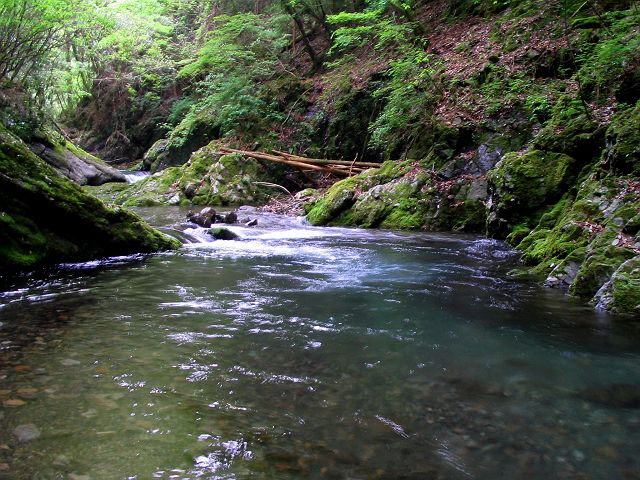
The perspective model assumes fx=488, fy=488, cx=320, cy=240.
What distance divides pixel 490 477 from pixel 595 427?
0.90m

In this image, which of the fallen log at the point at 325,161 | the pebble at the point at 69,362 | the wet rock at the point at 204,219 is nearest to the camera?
the pebble at the point at 69,362

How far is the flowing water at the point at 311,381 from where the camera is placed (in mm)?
2477

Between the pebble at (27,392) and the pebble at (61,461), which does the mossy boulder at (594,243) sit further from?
the pebble at (27,392)

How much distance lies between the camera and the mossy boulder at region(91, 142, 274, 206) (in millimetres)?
17953

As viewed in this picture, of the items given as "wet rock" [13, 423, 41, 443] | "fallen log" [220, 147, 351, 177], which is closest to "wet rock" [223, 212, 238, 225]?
"fallen log" [220, 147, 351, 177]

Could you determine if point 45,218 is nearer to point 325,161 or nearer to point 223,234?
point 223,234

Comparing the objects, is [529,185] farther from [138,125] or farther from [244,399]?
[138,125]

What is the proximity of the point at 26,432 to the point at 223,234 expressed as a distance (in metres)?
8.28

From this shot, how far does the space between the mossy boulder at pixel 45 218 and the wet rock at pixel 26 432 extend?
4.38 meters

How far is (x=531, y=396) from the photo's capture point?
323cm

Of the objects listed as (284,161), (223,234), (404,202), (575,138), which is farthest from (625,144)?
(284,161)

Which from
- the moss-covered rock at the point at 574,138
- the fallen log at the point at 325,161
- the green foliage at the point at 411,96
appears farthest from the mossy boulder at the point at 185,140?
the moss-covered rock at the point at 574,138

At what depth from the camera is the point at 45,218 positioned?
6.94 meters

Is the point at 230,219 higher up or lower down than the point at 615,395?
lower down
